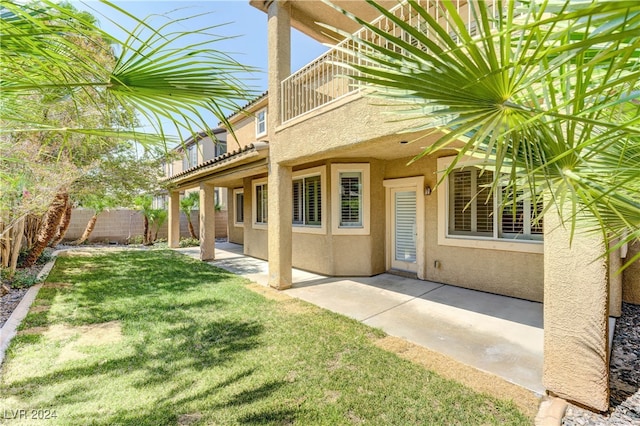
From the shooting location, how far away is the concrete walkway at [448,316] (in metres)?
4.70

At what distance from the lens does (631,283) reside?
729cm

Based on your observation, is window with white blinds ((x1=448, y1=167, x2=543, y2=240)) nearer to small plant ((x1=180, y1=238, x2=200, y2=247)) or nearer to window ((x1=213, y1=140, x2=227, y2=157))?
window ((x1=213, y1=140, x2=227, y2=157))

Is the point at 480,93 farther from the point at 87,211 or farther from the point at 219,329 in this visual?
the point at 87,211

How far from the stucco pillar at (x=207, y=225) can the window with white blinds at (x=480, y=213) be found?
34.1 feet

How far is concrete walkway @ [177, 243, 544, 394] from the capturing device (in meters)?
4.70

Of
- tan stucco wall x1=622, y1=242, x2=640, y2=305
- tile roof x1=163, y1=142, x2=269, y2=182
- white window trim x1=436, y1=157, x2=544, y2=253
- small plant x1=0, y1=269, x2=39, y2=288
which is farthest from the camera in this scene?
tile roof x1=163, y1=142, x2=269, y2=182

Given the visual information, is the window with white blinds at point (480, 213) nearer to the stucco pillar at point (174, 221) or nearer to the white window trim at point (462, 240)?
the white window trim at point (462, 240)

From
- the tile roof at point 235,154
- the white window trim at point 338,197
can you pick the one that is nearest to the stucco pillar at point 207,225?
the tile roof at point 235,154

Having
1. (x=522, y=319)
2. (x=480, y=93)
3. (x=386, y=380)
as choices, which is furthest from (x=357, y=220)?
(x=480, y=93)

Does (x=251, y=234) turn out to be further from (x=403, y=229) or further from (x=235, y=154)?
(x=403, y=229)

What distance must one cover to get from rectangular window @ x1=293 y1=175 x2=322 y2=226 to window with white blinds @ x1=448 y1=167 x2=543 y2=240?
14.5 feet

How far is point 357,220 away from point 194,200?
16972mm

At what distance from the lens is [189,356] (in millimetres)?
4812

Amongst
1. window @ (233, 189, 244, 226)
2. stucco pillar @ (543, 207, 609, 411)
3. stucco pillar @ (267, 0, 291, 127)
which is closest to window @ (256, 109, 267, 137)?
window @ (233, 189, 244, 226)
